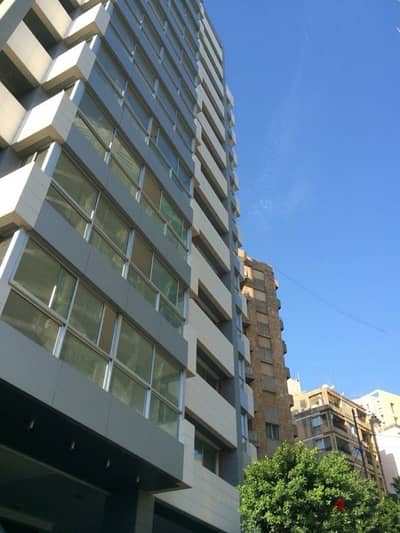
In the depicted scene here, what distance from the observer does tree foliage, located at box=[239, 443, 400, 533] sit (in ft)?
37.1

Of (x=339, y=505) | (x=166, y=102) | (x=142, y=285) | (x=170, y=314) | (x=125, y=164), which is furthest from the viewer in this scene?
(x=166, y=102)

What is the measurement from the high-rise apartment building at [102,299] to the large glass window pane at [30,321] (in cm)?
3

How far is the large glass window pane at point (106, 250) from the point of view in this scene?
10.8 metres

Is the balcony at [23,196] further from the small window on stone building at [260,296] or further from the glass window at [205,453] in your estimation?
the small window on stone building at [260,296]

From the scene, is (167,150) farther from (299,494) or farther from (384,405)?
(384,405)

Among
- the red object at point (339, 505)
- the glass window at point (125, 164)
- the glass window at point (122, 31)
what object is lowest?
the red object at point (339, 505)

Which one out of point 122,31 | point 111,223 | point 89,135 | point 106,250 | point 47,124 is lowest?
point 106,250

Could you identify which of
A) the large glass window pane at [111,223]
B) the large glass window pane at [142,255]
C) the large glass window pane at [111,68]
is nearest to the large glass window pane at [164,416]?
the large glass window pane at [142,255]

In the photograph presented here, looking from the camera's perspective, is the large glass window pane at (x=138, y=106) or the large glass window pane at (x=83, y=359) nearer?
the large glass window pane at (x=83, y=359)

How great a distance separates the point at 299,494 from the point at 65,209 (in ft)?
27.6

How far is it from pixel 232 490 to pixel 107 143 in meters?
10.9

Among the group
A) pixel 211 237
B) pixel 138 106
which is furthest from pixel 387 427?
pixel 138 106

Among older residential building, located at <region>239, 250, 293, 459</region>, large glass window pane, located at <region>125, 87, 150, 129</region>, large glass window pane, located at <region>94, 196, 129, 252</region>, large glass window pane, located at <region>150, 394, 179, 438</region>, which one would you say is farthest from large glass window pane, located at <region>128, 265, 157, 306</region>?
older residential building, located at <region>239, 250, 293, 459</region>

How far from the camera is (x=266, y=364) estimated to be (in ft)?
111
